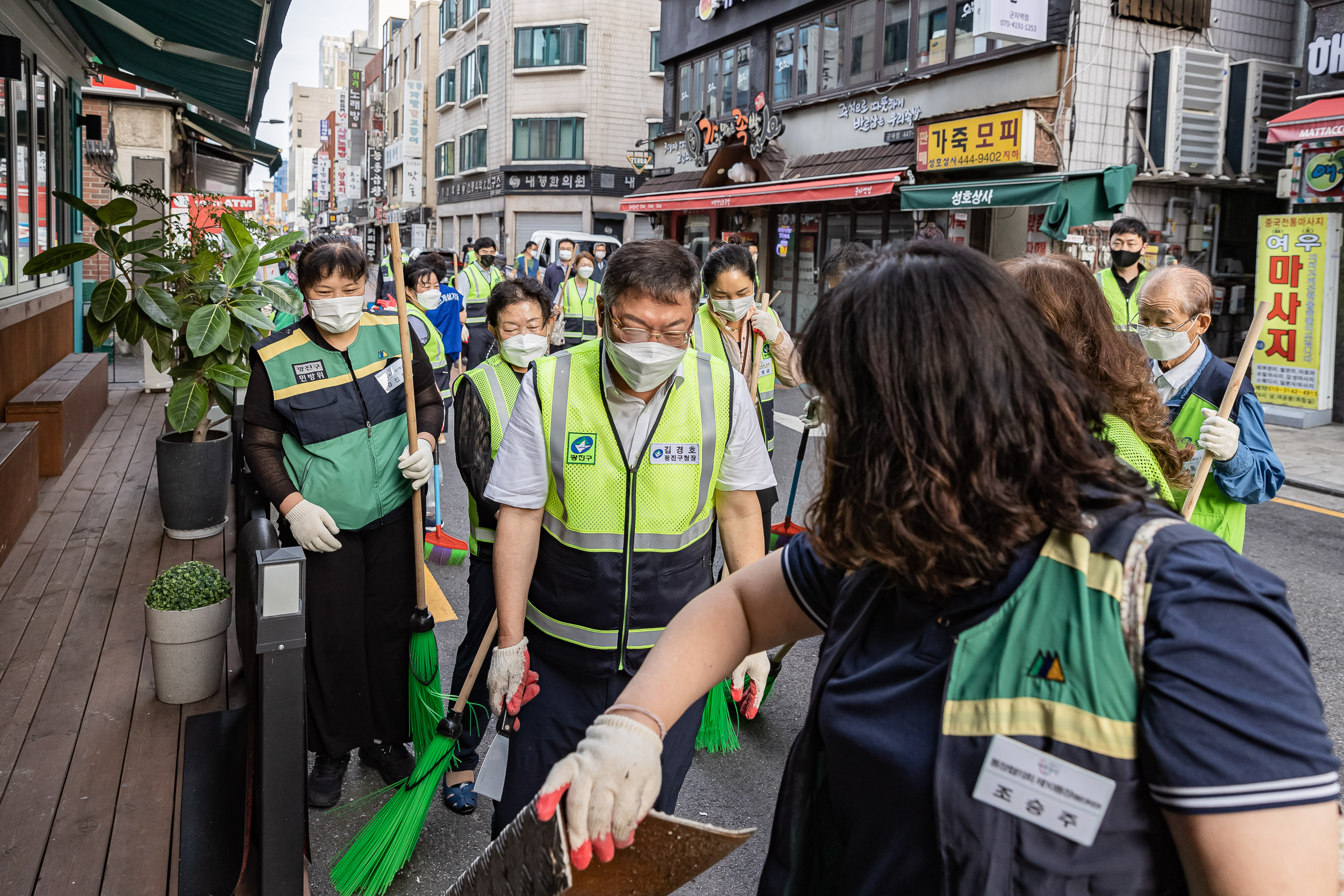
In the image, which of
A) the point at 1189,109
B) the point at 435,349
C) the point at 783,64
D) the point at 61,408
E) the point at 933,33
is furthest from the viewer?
the point at 783,64

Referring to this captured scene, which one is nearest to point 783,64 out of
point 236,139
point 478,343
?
point 236,139

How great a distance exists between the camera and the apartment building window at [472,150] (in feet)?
131

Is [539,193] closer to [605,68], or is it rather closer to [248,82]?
[605,68]

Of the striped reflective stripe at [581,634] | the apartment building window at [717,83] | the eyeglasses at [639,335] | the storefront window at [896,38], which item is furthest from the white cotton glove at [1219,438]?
the apartment building window at [717,83]

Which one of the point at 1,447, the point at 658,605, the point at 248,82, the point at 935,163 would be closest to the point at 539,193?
the point at 935,163

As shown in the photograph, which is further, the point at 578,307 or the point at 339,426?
the point at 578,307

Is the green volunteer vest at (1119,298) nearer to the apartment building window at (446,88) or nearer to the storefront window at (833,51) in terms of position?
the storefront window at (833,51)

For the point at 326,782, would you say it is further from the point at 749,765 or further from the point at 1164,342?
the point at 1164,342

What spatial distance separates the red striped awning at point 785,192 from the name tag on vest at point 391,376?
490 inches

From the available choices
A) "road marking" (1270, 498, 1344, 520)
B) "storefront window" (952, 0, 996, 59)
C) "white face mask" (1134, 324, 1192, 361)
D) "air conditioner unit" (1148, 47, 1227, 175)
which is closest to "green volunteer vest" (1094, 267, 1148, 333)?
"road marking" (1270, 498, 1344, 520)

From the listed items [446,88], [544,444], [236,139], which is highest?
[446,88]

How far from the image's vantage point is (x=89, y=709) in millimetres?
3361

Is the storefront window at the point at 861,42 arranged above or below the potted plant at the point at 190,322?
above

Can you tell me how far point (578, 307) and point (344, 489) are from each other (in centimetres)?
780
